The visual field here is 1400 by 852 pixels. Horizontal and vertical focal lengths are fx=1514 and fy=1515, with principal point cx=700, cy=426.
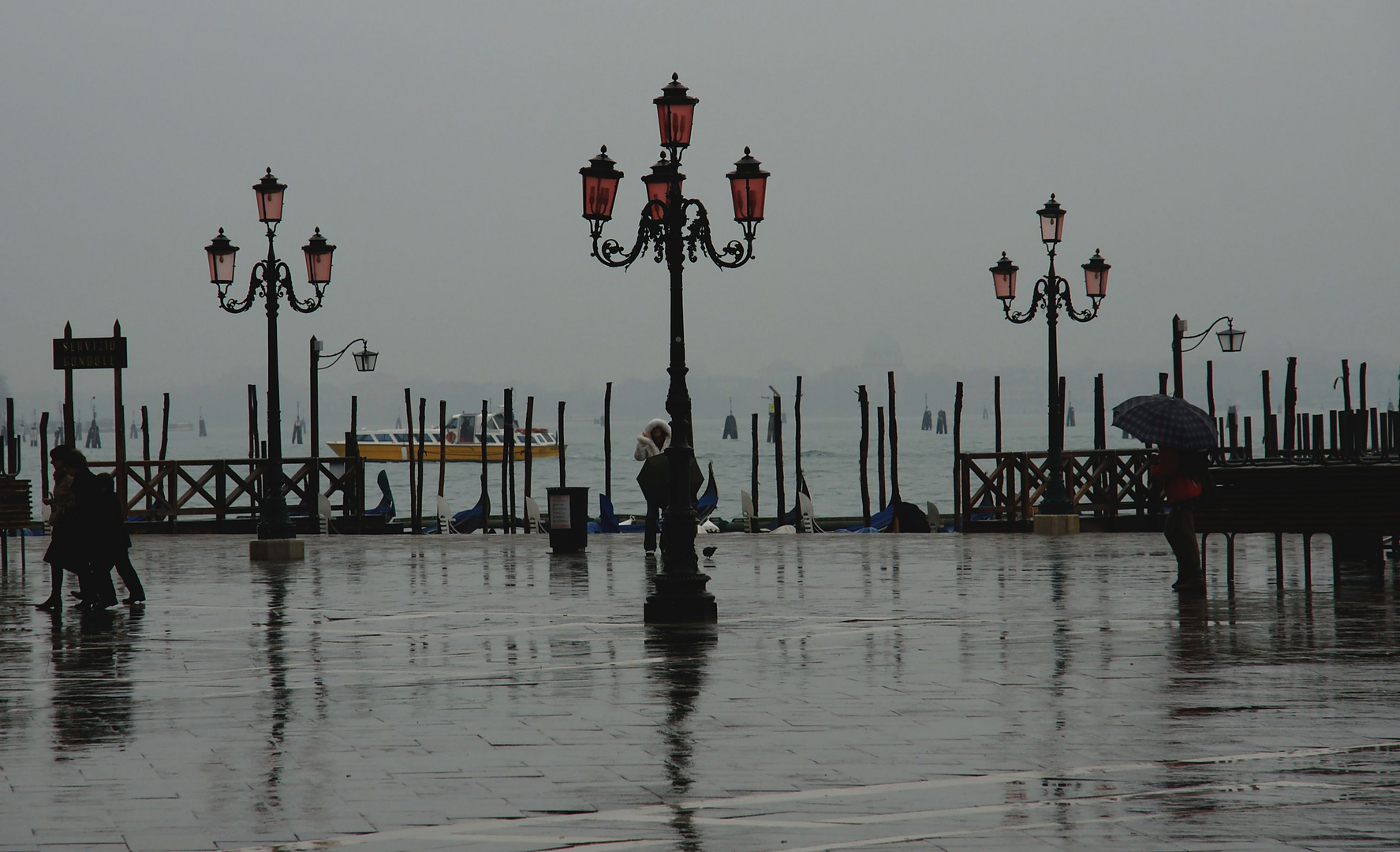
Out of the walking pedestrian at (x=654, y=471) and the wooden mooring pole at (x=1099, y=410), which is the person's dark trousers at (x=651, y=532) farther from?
the wooden mooring pole at (x=1099, y=410)

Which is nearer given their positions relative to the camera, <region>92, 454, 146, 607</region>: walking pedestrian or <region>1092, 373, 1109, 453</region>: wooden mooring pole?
<region>92, 454, 146, 607</region>: walking pedestrian

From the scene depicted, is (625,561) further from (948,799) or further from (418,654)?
(948,799)

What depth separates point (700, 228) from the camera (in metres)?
13.0

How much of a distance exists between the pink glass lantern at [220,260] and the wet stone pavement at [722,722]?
8.73 meters

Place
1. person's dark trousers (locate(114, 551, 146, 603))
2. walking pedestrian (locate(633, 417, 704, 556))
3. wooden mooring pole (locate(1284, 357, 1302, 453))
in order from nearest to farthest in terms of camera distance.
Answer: person's dark trousers (locate(114, 551, 146, 603))
walking pedestrian (locate(633, 417, 704, 556))
wooden mooring pole (locate(1284, 357, 1302, 453))

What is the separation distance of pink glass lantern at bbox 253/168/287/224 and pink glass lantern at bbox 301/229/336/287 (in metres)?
1.71

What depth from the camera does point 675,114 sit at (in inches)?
474

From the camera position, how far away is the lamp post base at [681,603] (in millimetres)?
11297

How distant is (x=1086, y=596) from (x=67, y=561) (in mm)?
8842

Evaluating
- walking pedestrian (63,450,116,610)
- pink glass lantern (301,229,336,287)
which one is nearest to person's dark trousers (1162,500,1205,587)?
walking pedestrian (63,450,116,610)

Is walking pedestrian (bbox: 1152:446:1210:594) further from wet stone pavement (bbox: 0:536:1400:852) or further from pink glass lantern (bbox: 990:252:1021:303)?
pink glass lantern (bbox: 990:252:1021:303)

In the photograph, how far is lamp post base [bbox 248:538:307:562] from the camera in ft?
62.9

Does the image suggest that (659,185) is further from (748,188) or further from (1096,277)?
(1096,277)

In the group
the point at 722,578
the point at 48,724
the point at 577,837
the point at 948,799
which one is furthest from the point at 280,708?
the point at 722,578
